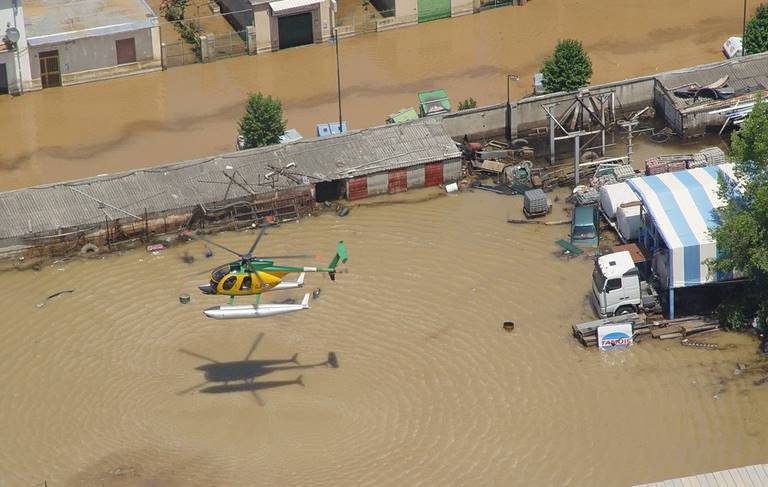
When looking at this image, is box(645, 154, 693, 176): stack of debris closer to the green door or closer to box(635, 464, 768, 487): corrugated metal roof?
the green door

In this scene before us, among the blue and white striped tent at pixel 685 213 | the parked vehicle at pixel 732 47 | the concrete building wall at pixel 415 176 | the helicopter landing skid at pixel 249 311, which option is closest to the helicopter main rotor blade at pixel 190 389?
the helicopter landing skid at pixel 249 311

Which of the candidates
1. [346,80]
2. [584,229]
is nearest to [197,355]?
[584,229]

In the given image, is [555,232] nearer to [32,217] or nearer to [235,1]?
[32,217]

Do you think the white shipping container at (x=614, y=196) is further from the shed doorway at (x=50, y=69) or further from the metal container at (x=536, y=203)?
the shed doorway at (x=50, y=69)

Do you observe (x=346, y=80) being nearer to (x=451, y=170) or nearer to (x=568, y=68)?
(x=568, y=68)

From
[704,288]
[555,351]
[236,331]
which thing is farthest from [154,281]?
[704,288]

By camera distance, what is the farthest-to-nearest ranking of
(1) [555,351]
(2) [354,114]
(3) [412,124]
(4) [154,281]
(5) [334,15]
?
(5) [334,15], (2) [354,114], (3) [412,124], (4) [154,281], (1) [555,351]
